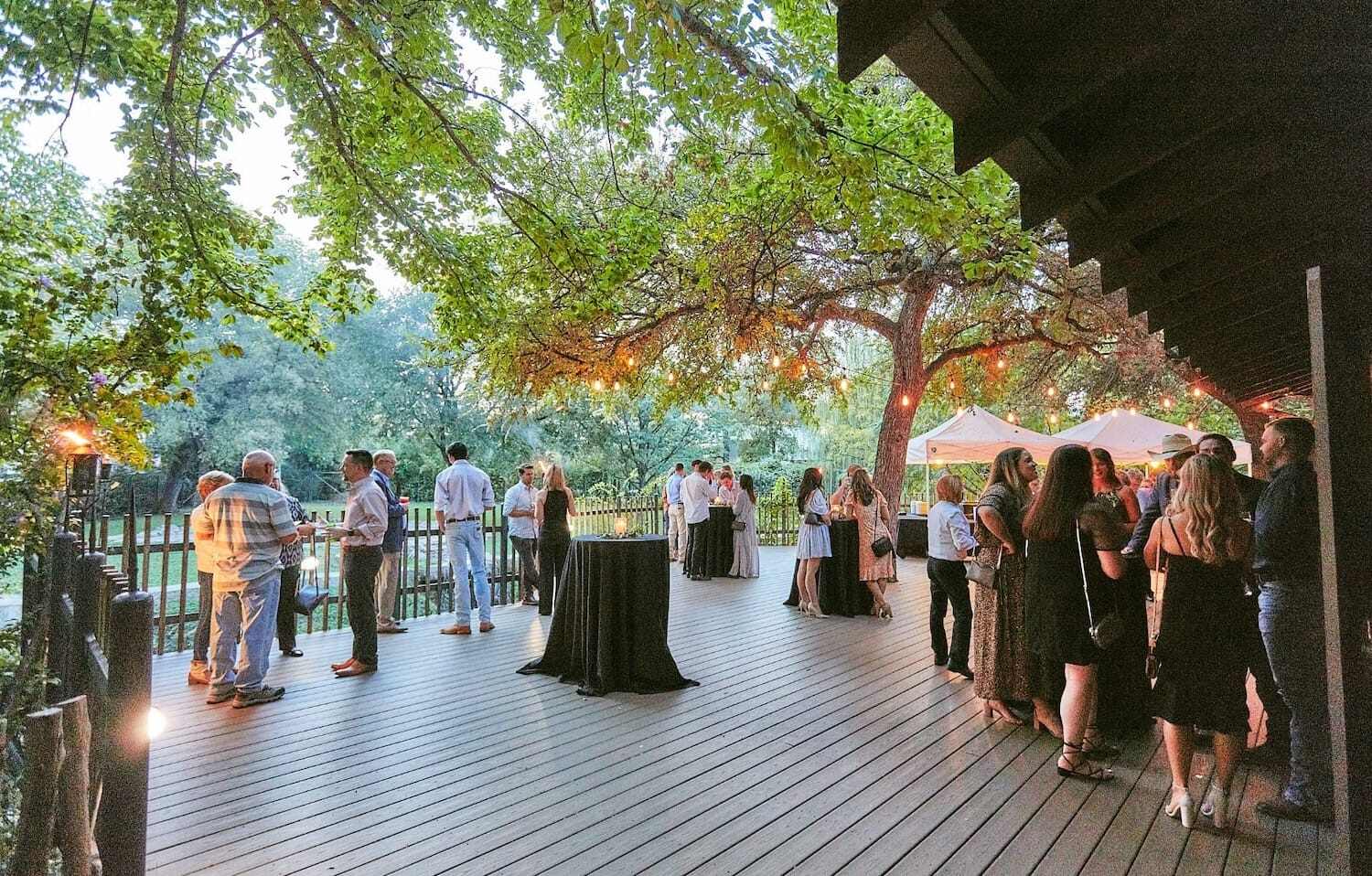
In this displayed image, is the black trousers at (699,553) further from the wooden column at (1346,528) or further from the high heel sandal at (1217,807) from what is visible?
the wooden column at (1346,528)

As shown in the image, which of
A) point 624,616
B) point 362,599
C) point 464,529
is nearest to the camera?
point 624,616

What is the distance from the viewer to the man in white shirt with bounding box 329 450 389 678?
217 inches

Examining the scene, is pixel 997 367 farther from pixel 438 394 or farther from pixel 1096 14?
pixel 438 394

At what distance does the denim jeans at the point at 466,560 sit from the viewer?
276 inches

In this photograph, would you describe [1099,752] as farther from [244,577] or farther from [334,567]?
[334,567]

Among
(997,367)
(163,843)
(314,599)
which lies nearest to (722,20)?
(163,843)

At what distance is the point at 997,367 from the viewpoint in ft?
41.6

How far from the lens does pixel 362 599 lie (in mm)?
5516

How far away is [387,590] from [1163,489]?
24.5 ft

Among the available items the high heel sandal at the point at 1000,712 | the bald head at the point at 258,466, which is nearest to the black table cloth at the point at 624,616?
the high heel sandal at the point at 1000,712

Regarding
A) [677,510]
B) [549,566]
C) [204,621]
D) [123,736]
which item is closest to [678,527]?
[677,510]

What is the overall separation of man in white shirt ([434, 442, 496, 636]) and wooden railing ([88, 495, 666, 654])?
439mm

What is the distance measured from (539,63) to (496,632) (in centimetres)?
679

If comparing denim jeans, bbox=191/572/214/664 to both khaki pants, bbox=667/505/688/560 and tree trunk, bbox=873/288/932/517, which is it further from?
tree trunk, bbox=873/288/932/517
